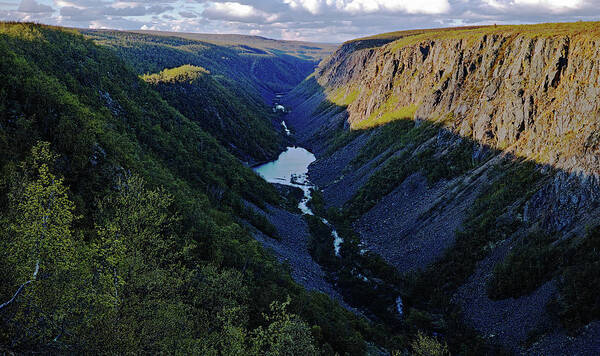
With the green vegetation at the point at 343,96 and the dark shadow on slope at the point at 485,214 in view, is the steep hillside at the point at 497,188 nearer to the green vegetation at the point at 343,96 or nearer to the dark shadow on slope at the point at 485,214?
the dark shadow on slope at the point at 485,214

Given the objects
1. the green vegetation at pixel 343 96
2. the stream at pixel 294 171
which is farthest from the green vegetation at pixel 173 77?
the green vegetation at pixel 343 96

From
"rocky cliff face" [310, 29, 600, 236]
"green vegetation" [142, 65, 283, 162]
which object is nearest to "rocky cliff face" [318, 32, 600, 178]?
"rocky cliff face" [310, 29, 600, 236]

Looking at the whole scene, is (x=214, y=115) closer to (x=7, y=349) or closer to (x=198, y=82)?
(x=198, y=82)

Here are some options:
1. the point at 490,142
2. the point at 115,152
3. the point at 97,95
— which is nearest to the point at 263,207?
the point at 97,95

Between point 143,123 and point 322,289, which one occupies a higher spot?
point 143,123

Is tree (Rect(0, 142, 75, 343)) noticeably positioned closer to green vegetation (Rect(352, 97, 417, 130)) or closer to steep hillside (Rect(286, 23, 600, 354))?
steep hillside (Rect(286, 23, 600, 354))

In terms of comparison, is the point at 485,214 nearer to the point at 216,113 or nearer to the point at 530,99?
the point at 530,99
